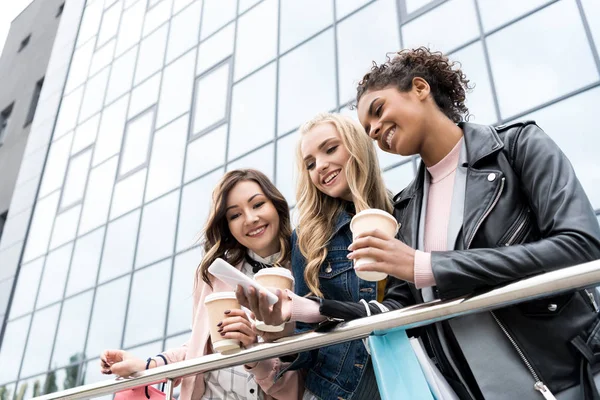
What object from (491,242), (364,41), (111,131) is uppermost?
(111,131)

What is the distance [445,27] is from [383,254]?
6.43m

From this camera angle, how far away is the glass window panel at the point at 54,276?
11653 millimetres

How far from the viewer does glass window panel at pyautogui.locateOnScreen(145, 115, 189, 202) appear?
404 inches

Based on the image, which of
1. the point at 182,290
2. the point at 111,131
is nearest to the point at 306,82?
the point at 182,290

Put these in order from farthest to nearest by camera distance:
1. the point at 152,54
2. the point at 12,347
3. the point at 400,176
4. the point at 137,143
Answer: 1. the point at 152,54
2. the point at 12,347
3. the point at 137,143
4. the point at 400,176

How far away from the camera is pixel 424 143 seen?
2045mm

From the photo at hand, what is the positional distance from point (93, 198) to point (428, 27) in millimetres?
8218

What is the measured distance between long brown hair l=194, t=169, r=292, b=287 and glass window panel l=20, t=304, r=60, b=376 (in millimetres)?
9878

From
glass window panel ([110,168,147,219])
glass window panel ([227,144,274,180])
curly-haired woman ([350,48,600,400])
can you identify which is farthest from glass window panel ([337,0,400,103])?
curly-haired woman ([350,48,600,400])

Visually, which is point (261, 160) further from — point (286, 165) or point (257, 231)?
point (257, 231)

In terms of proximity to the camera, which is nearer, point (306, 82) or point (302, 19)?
point (306, 82)

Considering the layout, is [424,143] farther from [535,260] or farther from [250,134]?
[250,134]

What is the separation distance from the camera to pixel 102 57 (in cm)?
1438

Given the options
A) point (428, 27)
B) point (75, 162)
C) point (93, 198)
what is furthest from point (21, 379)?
point (428, 27)
